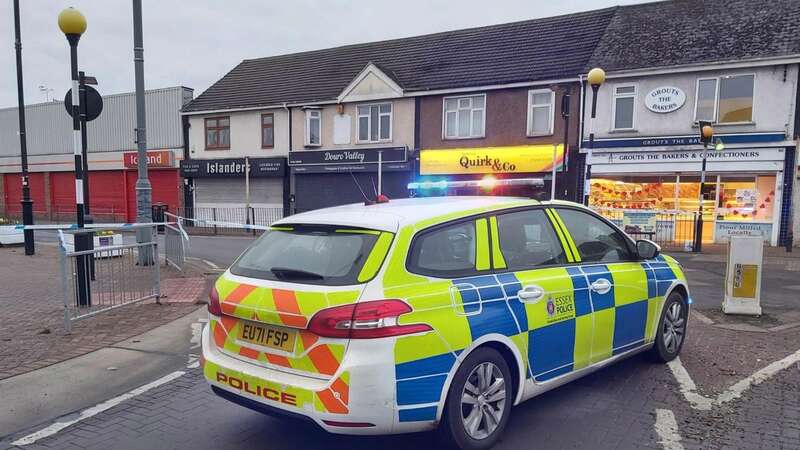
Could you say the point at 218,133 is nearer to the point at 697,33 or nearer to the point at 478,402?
the point at 697,33

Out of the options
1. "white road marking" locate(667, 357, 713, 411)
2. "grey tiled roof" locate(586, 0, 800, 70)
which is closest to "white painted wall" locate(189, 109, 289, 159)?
"grey tiled roof" locate(586, 0, 800, 70)

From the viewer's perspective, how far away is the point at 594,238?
4750mm

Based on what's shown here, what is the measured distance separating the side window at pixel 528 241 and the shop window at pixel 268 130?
22834mm

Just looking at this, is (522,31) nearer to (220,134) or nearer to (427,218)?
(220,134)

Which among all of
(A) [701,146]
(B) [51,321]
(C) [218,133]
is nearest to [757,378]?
(B) [51,321]

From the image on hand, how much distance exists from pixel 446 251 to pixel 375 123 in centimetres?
2080

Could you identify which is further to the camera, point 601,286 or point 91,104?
point 91,104

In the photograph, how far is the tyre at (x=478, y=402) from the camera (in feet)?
10.9

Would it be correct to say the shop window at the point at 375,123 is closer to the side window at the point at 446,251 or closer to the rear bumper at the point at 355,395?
the side window at the point at 446,251

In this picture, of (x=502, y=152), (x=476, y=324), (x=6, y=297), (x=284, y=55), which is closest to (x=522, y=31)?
(x=502, y=152)

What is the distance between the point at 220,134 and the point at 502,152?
46.5 ft

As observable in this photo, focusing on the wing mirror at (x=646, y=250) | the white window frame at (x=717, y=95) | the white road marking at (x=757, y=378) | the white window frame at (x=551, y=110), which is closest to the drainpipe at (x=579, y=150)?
the white window frame at (x=551, y=110)

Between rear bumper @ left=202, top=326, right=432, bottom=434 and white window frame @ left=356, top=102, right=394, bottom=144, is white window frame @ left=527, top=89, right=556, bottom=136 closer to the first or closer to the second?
white window frame @ left=356, top=102, right=394, bottom=144

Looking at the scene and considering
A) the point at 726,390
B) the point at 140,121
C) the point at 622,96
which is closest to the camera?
the point at 726,390
